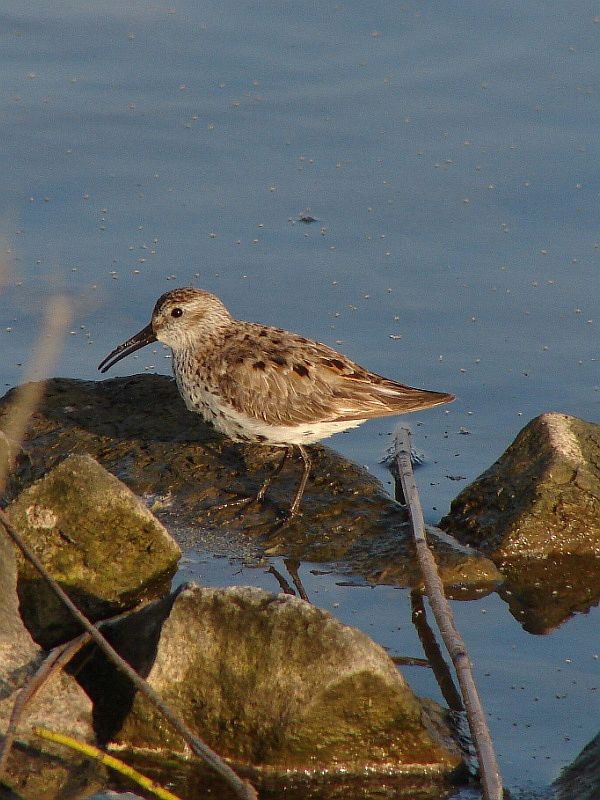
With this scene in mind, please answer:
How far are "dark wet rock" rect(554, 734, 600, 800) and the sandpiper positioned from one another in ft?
9.39

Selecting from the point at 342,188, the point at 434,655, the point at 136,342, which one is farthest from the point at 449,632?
the point at 342,188

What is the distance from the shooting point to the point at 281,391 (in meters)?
8.12

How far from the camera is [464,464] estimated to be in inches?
328

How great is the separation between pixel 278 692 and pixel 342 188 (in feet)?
20.4

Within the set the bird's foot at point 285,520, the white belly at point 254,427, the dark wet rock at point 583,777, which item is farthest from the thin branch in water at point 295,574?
the dark wet rock at point 583,777

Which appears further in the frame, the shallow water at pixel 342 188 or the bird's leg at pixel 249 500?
the shallow water at pixel 342 188

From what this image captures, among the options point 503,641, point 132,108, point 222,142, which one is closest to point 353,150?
point 222,142

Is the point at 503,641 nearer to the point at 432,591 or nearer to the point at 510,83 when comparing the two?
the point at 432,591

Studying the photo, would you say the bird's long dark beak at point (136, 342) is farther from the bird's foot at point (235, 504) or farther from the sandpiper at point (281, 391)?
the bird's foot at point (235, 504)

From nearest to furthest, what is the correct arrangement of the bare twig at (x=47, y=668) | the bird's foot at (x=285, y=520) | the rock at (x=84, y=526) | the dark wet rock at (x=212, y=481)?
the bare twig at (x=47, y=668)
the rock at (x=84, y=526)
the dark wet rock at (x=212, y=481)
the bird's foot at (x=285, y=520)

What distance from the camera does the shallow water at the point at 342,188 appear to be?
30.4ft

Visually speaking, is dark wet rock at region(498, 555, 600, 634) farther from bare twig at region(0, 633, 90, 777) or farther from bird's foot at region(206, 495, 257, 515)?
bare twig at region(0, 633, 90, 777)

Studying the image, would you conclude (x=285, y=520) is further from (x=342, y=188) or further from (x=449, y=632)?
(x=342, y=188)

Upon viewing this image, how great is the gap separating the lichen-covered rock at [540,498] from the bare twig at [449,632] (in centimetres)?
37
